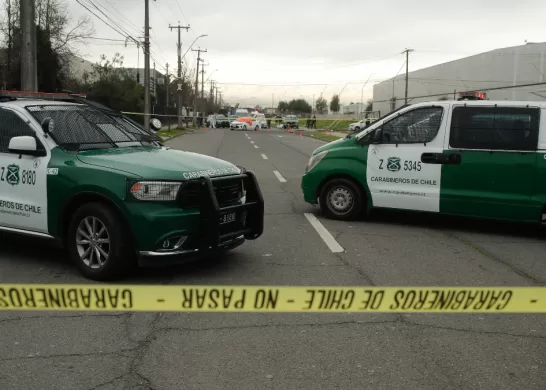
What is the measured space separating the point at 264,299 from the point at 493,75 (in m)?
52.8

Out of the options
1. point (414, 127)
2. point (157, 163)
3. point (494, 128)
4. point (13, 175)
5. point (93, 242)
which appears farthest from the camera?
point (414, 127)

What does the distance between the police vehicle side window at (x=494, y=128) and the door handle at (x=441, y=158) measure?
0.14m

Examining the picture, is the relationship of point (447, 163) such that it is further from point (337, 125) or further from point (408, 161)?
point (337, 125)

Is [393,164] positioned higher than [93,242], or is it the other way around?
[393,164]

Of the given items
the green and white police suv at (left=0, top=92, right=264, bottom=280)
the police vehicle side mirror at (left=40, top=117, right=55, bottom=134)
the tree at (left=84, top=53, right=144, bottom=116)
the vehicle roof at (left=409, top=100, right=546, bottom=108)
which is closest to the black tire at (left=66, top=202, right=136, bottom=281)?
the green and white police suv at (left=0, top=92, right=264, bottom=280)

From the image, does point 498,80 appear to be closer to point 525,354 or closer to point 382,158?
point 382,158

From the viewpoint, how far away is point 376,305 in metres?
5.25

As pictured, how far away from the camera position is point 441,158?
28.1 ft

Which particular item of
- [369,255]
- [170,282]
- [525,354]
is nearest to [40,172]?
[170,282]

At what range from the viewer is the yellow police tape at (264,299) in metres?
5.10

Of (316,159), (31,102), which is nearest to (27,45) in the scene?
(316,159)

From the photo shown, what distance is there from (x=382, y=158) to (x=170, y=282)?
4.35 m

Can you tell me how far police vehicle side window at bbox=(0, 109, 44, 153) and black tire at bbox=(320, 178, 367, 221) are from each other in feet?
15.4

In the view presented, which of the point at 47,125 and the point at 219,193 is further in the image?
the point at 47,125
